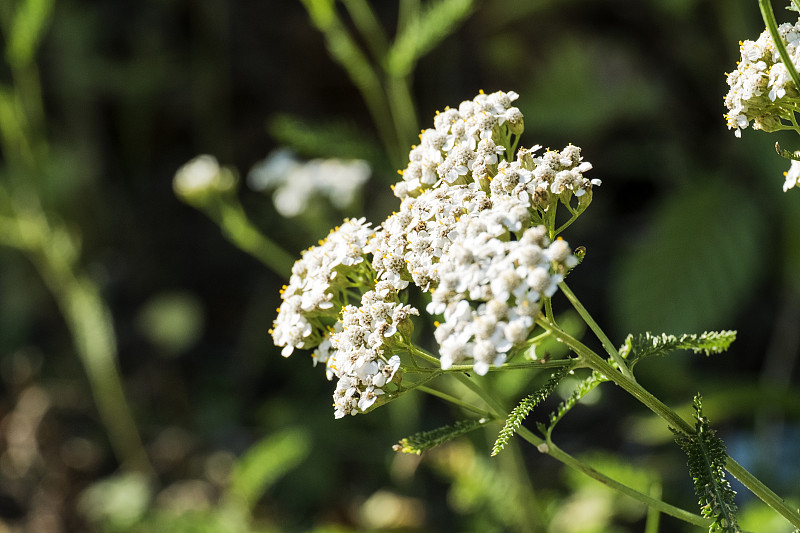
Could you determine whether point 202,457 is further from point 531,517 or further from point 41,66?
point 41,66

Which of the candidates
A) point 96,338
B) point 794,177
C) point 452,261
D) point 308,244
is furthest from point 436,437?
point 308,244

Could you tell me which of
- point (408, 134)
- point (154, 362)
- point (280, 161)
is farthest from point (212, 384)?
point (408, 134)

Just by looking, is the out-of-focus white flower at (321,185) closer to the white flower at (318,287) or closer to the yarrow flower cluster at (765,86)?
the white flower at (318,287)

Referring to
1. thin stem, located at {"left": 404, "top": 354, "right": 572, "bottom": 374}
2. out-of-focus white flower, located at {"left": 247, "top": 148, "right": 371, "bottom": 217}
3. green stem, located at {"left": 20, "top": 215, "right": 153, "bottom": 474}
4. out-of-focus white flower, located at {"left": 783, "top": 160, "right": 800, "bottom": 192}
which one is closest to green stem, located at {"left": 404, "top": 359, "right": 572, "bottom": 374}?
thin stem, located at {"left": 404, "top": 354, "right": 572, "bottom": 374}

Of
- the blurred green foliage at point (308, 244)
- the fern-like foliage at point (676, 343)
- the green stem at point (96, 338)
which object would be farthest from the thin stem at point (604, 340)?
the green stem at point (96, 338)

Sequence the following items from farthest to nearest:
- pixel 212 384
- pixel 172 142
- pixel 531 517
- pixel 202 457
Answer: pixel 172 142 < pixel 212 384 < pixel 202 457 < pixel 531 517

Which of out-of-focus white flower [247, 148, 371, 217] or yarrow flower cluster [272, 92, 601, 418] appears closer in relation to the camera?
yarrow flower cluster [272, 92, 601, 418]

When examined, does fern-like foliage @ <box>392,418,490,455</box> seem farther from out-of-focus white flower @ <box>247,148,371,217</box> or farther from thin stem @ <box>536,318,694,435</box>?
out-of-focus white flower @ <box>247,148,371,217</box>
